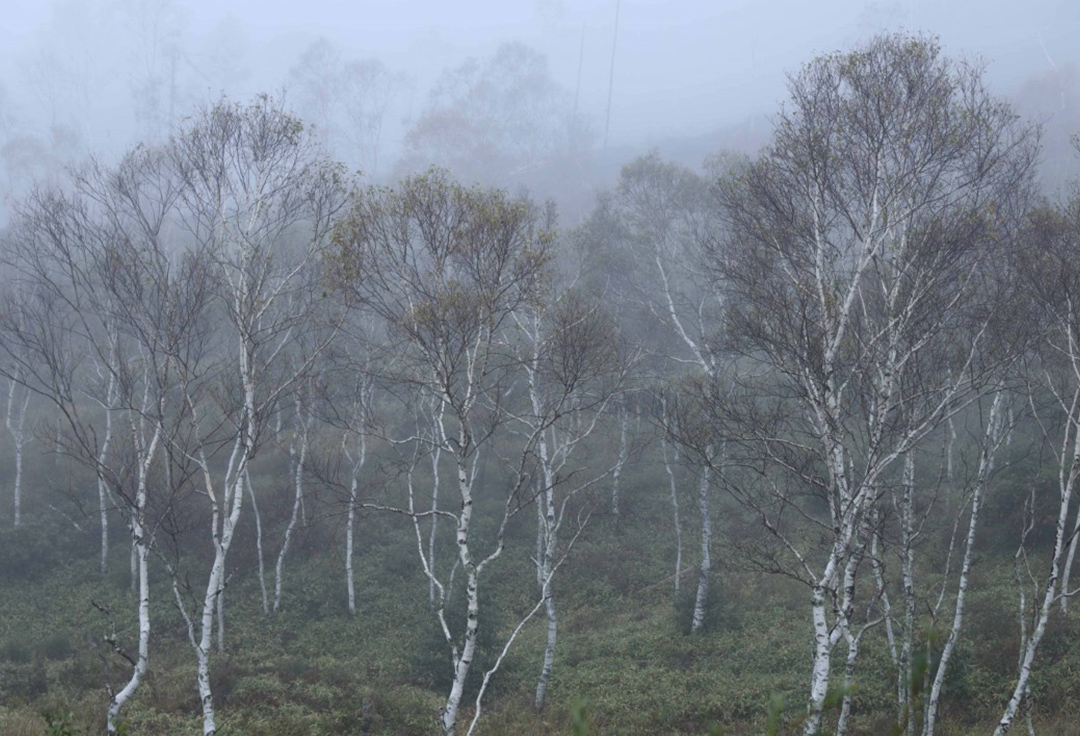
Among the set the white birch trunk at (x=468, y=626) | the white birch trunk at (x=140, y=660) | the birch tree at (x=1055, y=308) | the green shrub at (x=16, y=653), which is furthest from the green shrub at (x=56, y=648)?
the birch tree at (x=1055, y=308)

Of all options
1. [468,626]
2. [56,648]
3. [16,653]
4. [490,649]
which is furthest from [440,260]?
[16,653]

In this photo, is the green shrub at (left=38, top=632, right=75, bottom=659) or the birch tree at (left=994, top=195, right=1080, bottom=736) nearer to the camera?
the birch tree at (left=994, top=195, right=1080, bottom=736)

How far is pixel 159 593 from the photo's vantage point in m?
23.8

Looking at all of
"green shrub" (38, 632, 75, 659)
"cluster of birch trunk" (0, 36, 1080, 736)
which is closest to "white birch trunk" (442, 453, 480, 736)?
"cluster of birch trunk" (0, 36, 1080, 736)

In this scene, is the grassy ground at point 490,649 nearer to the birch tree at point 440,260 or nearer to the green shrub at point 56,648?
the green shrub at point 56,648

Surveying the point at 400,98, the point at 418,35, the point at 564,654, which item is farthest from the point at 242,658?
the point at 418,35

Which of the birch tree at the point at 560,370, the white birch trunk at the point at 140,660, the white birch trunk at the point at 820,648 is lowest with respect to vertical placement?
the white birch trunk at the point at 820,648

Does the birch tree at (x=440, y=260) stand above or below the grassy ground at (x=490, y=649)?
above

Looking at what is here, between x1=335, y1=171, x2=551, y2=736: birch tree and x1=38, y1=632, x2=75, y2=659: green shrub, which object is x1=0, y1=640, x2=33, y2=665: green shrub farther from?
x1=335, y1=171, x2=551, y2=736: birch tree

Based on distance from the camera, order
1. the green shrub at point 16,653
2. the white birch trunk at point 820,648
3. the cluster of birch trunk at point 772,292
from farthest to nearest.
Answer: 1. the green shrub at point 16,653
2. the cluster of birch trunk at point 772,292
3. the white birch trunk at point 820,648

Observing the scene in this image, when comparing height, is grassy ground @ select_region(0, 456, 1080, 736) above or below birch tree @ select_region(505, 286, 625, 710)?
below

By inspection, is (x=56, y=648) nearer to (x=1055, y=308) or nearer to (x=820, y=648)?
(x=820, y=648)

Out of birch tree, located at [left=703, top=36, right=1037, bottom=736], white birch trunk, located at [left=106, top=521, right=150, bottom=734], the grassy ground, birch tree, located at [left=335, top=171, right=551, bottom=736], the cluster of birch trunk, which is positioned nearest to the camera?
white birch trunk, located at [left=106, top=521, right=150, bottom=734]

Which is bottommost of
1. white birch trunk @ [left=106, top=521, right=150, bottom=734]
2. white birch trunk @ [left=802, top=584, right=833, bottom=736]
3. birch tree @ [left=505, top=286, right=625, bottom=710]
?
white birch trunk @ [left=802, top=584, right=833, bottom=736]
